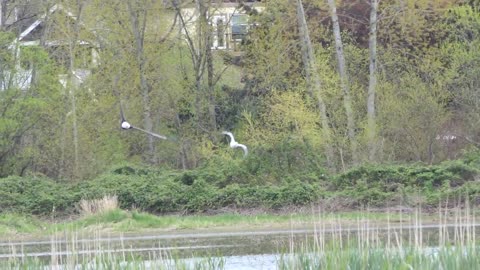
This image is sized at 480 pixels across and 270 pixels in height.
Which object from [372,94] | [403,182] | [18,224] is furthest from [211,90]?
[18,224]

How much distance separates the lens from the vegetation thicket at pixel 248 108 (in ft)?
104

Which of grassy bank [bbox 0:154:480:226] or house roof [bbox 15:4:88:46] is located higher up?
house roof [bbox 15:4:88:46]

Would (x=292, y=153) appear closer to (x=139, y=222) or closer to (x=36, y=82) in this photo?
(x=139, y=222)

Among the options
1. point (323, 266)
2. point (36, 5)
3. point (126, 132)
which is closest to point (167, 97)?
point (126, 132)

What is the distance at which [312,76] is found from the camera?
39.5m

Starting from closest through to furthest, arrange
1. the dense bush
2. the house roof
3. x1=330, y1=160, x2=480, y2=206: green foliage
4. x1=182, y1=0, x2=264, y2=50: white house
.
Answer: x1=330, y1=160, x2=480, y2=206: green foliage < the dense bush < the house roof < x1=182, y1=0, x2=264, y2=50: white house

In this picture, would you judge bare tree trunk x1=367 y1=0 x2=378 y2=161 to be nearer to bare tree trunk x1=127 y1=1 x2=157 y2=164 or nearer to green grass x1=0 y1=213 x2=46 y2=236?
bare tree trunk x1=127 y1=1 x2=157 y2=164

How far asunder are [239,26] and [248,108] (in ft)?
19.8

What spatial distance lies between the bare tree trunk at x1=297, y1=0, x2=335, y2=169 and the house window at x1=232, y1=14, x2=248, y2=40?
6363 millimetres

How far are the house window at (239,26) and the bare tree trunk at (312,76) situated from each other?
6.36 metres

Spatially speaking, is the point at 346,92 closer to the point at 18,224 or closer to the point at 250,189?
the point at 250,189

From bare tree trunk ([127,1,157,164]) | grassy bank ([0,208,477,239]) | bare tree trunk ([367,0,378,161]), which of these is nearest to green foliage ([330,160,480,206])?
grassy bank ([0,208,477,239])

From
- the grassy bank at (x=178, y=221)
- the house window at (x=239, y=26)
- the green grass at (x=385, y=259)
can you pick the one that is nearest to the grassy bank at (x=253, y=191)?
the grassy bank at (x=178, y=221)

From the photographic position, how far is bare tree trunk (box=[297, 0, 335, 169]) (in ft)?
123
